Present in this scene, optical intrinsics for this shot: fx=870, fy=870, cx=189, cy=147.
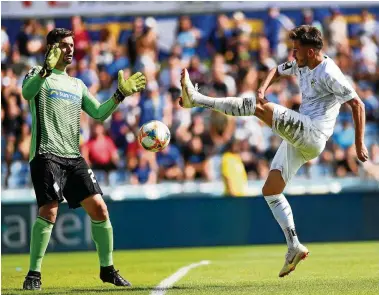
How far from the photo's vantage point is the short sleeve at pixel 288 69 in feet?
30.2

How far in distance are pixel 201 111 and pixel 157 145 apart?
8402mm

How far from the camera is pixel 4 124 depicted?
57.3 ft

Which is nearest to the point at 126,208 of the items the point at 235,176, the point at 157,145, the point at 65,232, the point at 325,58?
the point at 65,232

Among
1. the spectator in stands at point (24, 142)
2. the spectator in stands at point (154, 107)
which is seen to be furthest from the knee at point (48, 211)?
the spectator in stands at point (154, 107)

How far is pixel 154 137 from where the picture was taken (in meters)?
9.29

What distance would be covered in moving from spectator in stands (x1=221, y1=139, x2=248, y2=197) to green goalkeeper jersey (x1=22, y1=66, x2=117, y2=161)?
742 cm

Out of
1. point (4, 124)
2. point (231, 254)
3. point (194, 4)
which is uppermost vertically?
point (194, 4)

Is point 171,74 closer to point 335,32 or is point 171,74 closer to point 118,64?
point 118,64

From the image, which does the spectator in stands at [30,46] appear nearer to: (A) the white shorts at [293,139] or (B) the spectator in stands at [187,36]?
(B) the spectator in stands at [187,36]

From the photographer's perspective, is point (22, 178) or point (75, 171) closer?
point (75, 171)

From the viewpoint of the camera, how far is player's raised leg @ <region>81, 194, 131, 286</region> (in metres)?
8.80

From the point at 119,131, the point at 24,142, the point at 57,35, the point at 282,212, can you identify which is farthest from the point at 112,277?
the point at 24,142

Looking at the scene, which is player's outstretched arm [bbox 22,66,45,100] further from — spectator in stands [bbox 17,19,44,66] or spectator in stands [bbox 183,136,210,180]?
spectator in stands [bbox 17,19,44,66]

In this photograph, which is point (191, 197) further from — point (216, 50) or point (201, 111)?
point (216, 50)
